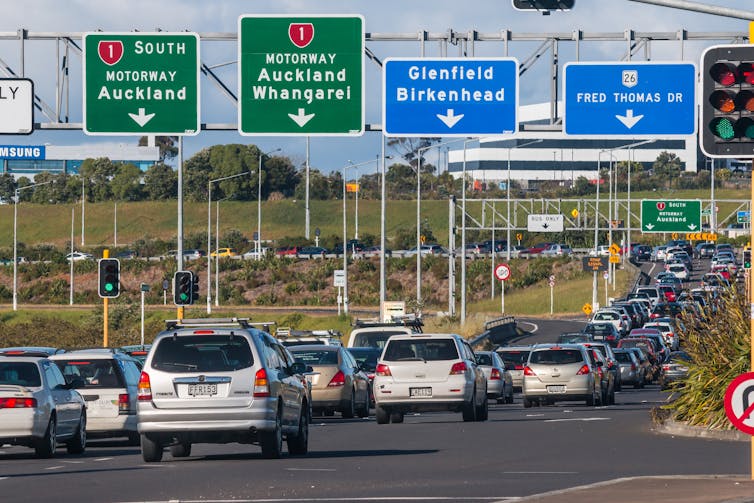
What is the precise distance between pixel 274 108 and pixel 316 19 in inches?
80.3

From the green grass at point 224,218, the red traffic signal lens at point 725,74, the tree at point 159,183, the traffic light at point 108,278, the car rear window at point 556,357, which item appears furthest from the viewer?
the tree at point 159,183

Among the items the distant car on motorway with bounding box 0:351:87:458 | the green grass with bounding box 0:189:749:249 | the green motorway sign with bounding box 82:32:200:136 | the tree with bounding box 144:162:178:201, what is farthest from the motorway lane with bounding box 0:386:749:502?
the tree with bounding box 144:162:178:201

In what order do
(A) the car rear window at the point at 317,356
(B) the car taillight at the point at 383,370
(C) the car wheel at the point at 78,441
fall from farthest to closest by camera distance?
(A) the car rear window at the point at 317,356 < (B) the car taillight at the point at 383,370 < (C) the car wheel at the point at 78,441

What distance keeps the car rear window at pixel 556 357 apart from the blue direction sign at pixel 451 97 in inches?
249

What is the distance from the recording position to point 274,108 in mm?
32375

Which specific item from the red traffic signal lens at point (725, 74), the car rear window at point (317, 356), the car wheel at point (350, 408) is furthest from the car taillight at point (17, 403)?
the car wheel at point (350, 408)

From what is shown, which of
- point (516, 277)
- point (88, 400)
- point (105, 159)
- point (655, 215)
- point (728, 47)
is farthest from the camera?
point (105, 159)

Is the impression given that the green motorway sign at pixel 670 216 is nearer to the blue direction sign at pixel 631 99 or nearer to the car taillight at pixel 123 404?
the blue direction sign at pixel 631 99

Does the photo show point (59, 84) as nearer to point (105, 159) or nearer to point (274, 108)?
point (274, 108)

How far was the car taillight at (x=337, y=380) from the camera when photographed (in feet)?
102

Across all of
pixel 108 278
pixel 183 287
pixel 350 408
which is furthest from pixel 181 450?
pixel 183 287

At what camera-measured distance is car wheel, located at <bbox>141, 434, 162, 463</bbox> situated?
19.9m

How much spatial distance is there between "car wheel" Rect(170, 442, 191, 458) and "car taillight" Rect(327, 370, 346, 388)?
370 inches

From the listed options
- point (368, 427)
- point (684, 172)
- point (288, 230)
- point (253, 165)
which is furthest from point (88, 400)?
point (684, 172)
